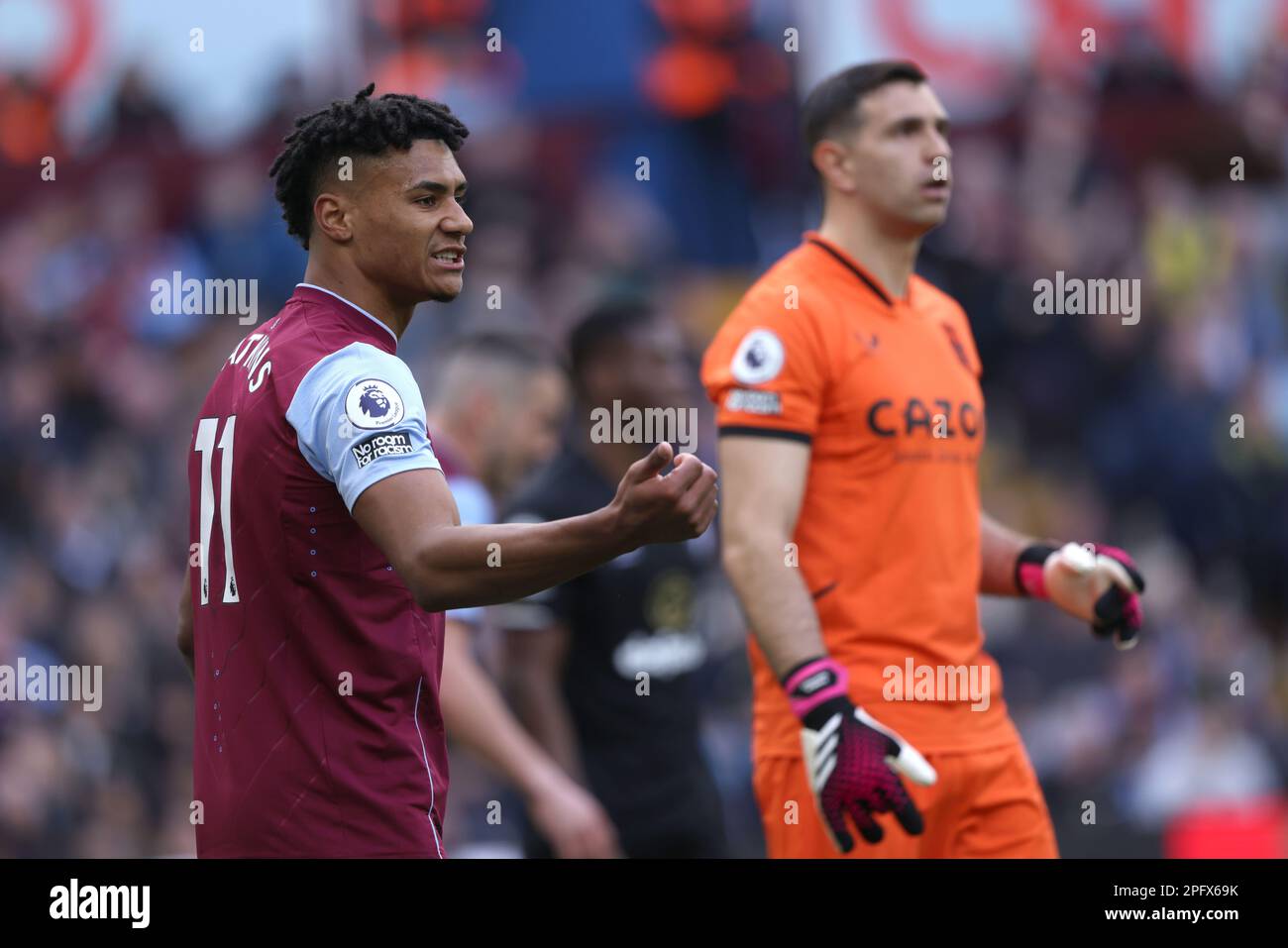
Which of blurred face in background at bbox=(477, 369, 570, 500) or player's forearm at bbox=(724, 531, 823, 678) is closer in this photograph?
player's forearm at bbox=(724, 531, 823, 678)

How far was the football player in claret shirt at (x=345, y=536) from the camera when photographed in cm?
333

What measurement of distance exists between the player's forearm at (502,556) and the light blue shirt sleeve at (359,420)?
173mm

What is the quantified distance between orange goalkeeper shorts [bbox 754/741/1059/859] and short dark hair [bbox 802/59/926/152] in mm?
1872

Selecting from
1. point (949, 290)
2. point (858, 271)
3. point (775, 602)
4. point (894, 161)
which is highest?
point (949, 290)

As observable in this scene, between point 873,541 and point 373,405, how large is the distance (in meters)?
1.99

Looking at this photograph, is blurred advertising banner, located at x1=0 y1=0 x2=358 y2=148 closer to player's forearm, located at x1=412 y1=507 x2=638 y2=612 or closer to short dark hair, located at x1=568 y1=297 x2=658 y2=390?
short dark hair, located at x1=568 y1=297 x2=658 y2=390

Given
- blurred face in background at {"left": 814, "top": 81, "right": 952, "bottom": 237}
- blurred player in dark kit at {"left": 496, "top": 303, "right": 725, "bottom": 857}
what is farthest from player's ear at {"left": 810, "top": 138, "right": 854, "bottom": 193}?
blurred player in dark kit at {"left": 496, "top": 303, "right": 725, "bottom": 857}

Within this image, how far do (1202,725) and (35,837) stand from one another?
6.04 m

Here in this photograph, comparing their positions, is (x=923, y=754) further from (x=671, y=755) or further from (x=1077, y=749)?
(x=1077, y=749)

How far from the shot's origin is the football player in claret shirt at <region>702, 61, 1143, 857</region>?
16.1ft

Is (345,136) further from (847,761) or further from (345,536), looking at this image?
(847,761)

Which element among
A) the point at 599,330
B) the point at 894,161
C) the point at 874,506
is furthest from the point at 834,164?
the point at 599,330

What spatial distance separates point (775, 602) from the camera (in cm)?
484

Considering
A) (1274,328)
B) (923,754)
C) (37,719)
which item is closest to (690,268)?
(1274,328)
